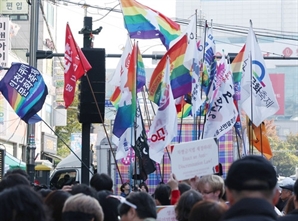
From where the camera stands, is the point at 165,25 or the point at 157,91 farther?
the point at 165,25

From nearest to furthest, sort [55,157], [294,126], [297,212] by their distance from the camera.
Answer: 1. [297,212]
2. [55,157]
3. [294,126]

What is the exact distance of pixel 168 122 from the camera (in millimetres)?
13742

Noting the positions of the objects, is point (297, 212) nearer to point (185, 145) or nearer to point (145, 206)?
point (145, 206)

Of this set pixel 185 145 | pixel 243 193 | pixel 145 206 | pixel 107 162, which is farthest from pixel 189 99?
pixel 243 193

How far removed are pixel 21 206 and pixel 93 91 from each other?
1052 centimetres

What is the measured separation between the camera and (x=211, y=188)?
782 centimetres

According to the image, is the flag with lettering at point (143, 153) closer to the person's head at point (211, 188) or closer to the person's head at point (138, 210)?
the person's head at point (211, 188)

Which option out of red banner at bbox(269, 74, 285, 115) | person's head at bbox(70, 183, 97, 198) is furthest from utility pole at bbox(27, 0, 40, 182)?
red banner at bbox(269, 74, 285, 115)

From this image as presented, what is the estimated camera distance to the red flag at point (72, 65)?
14.8 meters

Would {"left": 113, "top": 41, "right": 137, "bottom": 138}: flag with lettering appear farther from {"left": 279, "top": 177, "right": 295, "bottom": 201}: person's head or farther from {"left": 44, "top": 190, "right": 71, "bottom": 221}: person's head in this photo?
{"left": 44, "top": 190, "right": 71, "bottom": 221}: person's head

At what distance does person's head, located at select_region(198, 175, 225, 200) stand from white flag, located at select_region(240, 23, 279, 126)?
21.9 feet

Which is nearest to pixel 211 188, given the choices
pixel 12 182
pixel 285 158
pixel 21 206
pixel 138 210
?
pixel 138 210

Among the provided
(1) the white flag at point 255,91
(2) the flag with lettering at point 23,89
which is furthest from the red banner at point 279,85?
(2) the flag with lettering at point 23,89

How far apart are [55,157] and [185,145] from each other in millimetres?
46438
